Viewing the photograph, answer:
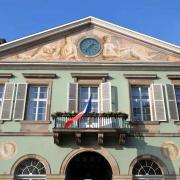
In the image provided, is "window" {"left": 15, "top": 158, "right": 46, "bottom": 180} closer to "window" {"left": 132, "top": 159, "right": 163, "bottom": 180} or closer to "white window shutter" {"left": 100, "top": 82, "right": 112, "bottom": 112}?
"white window shutter" {"left": 100, "top": 82, "right": 112, "bottom": 112}

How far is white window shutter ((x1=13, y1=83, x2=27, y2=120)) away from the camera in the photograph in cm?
1669

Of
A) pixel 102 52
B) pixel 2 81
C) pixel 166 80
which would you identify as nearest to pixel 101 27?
pixel 102 52

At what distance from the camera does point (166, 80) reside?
58.9 feet

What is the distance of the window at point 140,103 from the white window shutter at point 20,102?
18.7 feet

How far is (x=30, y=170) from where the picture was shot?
1577 centimetres

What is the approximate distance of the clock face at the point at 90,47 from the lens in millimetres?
18750

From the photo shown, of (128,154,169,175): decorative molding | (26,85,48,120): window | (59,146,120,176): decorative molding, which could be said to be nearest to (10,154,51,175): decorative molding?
(59,146,120,176): decorative molding

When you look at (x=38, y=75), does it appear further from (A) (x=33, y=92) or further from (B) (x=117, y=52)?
(B) (x=117, y=52)

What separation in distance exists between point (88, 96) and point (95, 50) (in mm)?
2924

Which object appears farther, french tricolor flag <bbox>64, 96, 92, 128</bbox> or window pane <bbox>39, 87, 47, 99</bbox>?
window pane <bbox>39, 87, 47, 99</bbox>

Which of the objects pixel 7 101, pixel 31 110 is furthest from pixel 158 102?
pixel 7 101

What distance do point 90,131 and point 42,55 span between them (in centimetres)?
569

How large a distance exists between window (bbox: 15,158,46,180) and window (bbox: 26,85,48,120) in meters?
2.31

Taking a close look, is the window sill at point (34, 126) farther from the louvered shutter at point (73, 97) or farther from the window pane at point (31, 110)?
the louvered shutter at point (73, 97)
